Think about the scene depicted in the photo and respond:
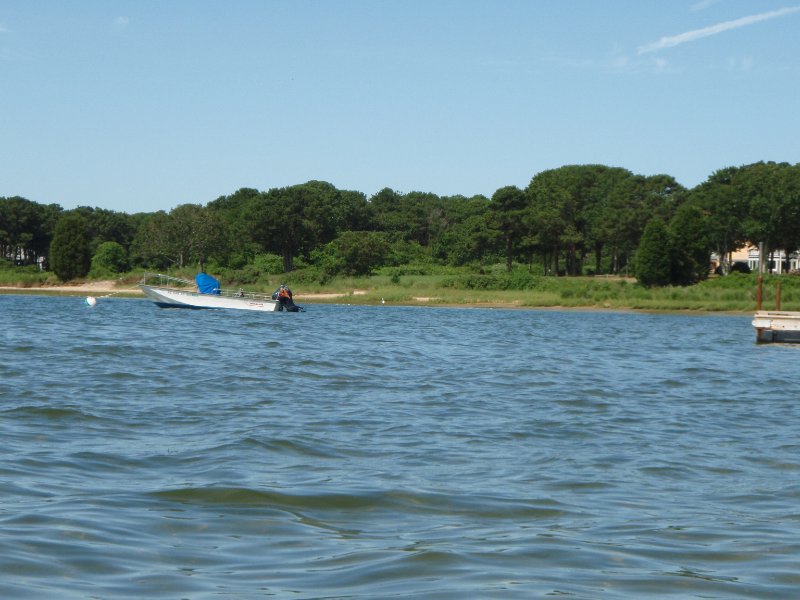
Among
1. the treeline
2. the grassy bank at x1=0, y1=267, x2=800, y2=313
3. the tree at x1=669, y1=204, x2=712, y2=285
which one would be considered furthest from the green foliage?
the tree at x1=669, y1=204, x2=712, y2=285

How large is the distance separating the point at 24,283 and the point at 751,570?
301ft

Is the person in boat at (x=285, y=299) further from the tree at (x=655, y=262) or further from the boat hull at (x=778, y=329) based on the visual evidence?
the tree at (x=655, y=262)

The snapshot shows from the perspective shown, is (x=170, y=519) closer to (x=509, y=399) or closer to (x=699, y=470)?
(x=699, y=470)

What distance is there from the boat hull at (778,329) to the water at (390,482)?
14.7m

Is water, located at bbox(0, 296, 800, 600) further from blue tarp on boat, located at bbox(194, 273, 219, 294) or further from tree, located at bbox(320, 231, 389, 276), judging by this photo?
tree, located at bbox(320, 231, 389, 276)

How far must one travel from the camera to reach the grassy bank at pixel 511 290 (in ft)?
225

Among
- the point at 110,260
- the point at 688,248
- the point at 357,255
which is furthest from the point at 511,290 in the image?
the point at 110,260

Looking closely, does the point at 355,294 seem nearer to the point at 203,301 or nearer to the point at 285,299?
the point at 203,301

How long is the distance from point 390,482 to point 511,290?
235ft

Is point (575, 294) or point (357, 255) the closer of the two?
point (575, 294)

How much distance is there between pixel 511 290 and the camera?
8075 cm

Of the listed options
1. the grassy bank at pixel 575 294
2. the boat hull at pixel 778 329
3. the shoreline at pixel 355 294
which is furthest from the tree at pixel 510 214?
the boat hull at pixel 778 329

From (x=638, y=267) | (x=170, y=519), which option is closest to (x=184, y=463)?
(x=170, y=519)

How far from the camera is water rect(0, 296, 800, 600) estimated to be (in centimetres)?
650
